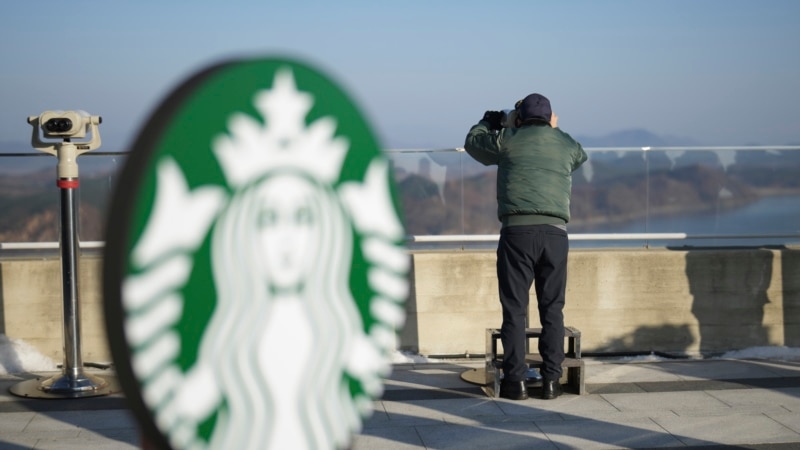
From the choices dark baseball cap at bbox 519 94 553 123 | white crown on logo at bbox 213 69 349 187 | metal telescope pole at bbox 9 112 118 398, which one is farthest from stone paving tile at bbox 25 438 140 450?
white crown on logo at bbox 213 69 349 187

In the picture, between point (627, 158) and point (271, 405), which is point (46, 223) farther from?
point (271, 405)

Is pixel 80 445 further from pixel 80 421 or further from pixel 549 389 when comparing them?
pixel 549 389

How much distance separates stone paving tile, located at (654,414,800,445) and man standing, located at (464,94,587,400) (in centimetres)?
94

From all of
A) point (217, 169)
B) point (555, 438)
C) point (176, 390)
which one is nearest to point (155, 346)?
point (176, 390)

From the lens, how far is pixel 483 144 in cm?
700

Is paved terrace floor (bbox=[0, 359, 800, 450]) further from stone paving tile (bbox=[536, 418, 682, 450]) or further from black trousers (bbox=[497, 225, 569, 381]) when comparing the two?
black trousers (bbox=[497, 225, 569, 381])

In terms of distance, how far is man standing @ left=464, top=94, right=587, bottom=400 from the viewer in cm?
680

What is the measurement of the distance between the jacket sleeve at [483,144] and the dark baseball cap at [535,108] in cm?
26

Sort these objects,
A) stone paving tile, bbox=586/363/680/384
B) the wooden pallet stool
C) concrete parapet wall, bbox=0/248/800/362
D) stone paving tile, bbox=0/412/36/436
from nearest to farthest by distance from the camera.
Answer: stone paving tile, bbox=0/412/36/436, the wooden pallet stool, stone paving tile, bbox=586/363/680/384, concrete parapet wall, bbox=0/248/800/362

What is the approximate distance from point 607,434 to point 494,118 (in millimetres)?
2264

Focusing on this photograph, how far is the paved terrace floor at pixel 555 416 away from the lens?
5910 millimetres

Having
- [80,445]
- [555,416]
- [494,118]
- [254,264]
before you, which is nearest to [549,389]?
[555,416]

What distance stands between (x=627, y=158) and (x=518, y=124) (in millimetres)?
2812

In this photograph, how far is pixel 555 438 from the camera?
5969 millimetres
